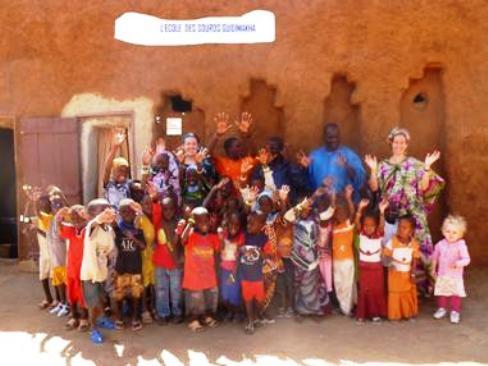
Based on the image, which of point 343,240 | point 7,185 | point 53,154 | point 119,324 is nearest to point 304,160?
point 343,240

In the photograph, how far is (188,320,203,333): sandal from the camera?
5.27 meters

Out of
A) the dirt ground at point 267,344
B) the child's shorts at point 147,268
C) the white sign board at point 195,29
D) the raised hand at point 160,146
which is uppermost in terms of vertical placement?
the white sign board at point 195,29

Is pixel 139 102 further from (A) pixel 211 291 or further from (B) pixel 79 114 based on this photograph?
(A) pixel 211 291

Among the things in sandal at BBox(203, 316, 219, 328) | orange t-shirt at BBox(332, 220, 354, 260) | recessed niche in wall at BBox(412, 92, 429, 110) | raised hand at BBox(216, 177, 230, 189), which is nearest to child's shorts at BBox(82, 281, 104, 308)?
sandal at BBox(203, 316, 219, 328)

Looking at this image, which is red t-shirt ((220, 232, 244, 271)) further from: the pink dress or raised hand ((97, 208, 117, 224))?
the pink dress

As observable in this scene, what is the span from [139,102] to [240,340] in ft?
10.9

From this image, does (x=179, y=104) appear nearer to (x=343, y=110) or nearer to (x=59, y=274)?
(x=343, y=110)

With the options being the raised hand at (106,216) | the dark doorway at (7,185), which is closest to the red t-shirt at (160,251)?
the raised hand at (106,216)

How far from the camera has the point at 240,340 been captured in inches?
198

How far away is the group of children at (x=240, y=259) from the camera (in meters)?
5.27

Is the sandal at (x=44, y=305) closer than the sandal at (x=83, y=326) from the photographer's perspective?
No

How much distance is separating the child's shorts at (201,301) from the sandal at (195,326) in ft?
0.28

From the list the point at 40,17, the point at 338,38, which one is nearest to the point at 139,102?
the point at 40,17

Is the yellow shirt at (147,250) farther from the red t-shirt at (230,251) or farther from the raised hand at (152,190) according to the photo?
the red t-shirt at (230,251)
